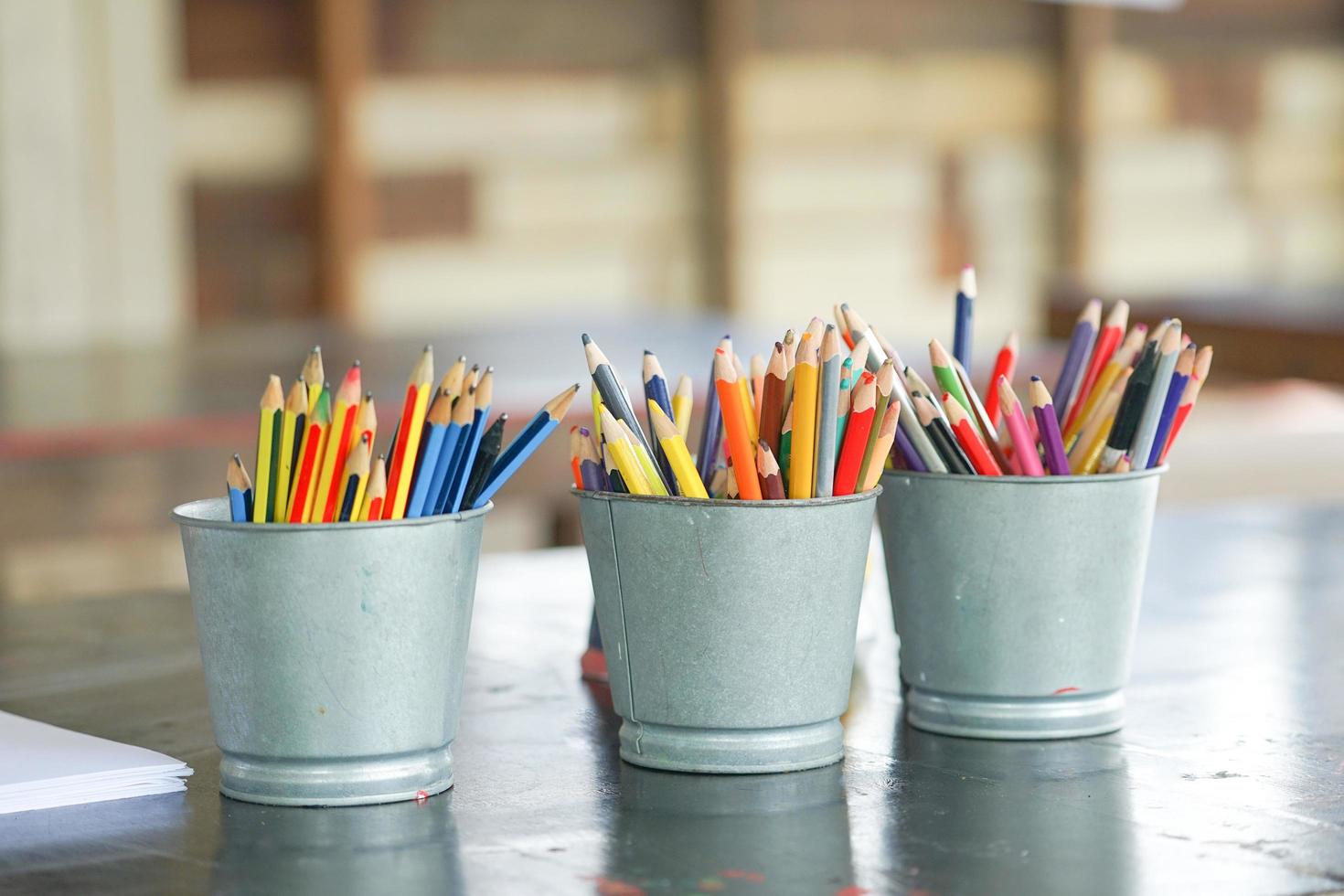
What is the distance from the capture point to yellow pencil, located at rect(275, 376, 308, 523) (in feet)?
2.18

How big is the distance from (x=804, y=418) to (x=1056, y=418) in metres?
0.15

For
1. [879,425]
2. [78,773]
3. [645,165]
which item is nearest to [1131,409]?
[879,425]

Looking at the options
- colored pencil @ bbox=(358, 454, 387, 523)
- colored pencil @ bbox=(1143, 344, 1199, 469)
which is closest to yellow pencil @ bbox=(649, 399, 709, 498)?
colored pencil @ bbox=(358, 454, 387, 523)

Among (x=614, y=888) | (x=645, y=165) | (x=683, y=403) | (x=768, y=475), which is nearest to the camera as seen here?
(x=614, y=888)

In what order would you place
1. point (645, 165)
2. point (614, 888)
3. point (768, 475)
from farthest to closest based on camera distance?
1. point (645, 165)
2. point (768, 475)
3. point (614, 888)

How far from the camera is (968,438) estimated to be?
30.0 inches

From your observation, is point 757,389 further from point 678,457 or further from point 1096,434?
point 1096,434

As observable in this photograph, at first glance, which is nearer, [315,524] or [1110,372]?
[315,524]

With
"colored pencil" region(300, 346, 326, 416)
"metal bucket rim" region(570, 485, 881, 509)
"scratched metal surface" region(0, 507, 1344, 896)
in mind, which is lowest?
"scratched metal surface" region(0, 507, 1344, 896)

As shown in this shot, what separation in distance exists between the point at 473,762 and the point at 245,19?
148 inches

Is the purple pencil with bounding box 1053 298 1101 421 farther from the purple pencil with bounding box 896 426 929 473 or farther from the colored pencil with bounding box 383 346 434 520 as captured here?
the colored pencil with bounding box 383 346 434 520

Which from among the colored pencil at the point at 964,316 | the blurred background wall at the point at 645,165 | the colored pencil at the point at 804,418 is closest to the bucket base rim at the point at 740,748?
the colored pencil at the point at 804,418

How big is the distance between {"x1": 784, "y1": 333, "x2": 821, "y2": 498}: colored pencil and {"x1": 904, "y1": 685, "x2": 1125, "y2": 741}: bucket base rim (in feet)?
0.50

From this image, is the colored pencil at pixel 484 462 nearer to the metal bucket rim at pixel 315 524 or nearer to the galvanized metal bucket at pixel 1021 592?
the metal bucket rim at pixel 315 524
